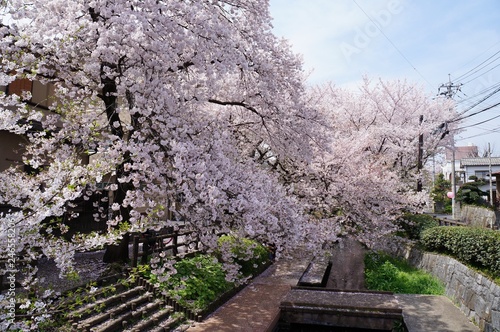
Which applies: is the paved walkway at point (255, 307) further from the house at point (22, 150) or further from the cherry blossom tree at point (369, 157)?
the house at point (22, 150)

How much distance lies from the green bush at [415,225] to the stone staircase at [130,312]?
41.9 feet

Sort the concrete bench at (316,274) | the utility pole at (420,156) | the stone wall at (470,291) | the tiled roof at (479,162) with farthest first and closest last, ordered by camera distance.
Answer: the tiled roof at (479,162) < the utility pole at (420,156) < the concrete bench at (316,274) < the stone wall at (470,291)

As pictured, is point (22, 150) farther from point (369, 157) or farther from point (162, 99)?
point (369, 157)

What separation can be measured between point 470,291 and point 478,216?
12233 mm

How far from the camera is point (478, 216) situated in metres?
20.4

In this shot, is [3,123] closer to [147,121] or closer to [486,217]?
[147,121]

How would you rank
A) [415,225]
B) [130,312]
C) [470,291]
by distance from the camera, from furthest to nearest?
[415,225]
[470,291]
[130,312]

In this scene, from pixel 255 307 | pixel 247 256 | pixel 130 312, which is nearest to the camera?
pixel 130 312

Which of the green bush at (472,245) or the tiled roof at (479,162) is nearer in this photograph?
the green bush at (472,245)

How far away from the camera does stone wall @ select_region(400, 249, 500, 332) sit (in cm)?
861

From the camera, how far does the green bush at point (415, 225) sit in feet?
57.7

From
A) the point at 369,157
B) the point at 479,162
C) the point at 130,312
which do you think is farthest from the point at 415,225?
the point at 479,162

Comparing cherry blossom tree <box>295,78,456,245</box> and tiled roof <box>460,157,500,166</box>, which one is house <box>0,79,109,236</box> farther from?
tiled roof <box>460,157,500,166</box>

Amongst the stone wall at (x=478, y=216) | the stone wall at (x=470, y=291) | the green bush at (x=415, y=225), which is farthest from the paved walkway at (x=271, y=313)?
the stone wall at (x=478, y=216)
